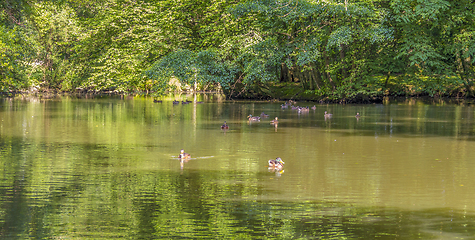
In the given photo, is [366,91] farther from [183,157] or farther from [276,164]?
[276,164]

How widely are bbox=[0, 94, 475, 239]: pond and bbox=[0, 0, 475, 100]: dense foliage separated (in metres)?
20.2

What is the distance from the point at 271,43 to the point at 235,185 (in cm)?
3249

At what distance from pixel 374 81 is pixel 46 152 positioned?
115ft

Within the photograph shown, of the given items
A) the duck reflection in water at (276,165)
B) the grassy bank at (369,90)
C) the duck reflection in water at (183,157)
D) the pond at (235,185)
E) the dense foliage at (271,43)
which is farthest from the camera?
the grassy bank at (369,90)

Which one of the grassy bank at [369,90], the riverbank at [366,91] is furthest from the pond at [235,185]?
the riverbank at [366,91]

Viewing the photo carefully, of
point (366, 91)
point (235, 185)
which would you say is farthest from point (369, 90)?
point (235, 185)

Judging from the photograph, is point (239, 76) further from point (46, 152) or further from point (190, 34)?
point (46, 152)

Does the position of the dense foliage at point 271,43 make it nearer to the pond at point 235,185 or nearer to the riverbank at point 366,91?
the riverbank at point 366,91

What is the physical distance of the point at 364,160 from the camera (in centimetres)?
1639

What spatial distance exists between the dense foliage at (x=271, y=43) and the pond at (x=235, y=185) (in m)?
20.2

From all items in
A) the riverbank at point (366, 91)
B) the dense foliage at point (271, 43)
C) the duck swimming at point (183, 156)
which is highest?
the dense foliage at point (271, 43)

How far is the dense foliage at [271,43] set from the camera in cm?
4344

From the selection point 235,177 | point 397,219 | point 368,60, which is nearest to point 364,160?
point 235,177

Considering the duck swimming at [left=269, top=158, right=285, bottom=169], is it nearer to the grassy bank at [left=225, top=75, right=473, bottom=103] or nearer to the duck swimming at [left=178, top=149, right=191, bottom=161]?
the duck swimming at [left=178, top=149, right=191, bottom=161]
